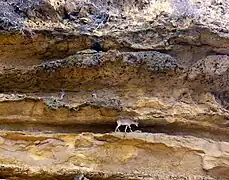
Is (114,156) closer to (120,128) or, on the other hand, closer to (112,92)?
(120,128)

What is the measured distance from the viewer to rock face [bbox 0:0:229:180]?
1247 mm

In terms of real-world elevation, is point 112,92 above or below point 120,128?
above

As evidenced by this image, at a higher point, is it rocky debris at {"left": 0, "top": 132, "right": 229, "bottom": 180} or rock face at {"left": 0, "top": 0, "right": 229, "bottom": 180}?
rock face at {"left": 0, "top": 0, "right": 229, "bottom": 180}

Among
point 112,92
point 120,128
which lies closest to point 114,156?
point 120,128

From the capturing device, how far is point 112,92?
1341 mm

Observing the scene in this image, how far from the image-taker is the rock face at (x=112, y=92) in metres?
1.25

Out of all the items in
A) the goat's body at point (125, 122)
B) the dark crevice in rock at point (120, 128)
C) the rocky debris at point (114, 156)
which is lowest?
the rocky debris at point (114, 156)

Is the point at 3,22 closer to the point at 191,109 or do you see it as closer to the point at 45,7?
the point at 45,7

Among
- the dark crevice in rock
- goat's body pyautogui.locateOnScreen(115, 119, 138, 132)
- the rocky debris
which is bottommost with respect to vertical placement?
the rocky debris

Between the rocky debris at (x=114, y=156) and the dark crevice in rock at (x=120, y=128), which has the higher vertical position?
the dark crevice in rock at (x=120, y=128)

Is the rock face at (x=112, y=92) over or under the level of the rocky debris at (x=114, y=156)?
over

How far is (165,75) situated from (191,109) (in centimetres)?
12

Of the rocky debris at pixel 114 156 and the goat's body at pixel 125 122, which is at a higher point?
the goat's body at pixel 125 122

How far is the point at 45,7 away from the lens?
56.0 inches
